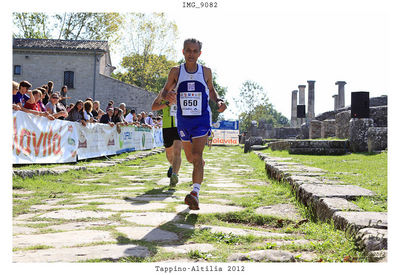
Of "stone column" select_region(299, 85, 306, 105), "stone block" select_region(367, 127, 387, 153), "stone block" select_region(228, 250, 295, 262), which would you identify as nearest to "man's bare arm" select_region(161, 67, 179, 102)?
"stone block" select_region(228, 250, 295, 262)

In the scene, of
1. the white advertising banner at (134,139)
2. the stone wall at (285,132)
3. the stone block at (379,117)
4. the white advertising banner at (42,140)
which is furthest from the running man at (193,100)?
the stone wall at (285,132)

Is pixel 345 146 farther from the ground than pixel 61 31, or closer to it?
closer to it

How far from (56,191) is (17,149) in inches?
78.3

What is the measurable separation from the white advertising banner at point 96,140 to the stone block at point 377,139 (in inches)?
287

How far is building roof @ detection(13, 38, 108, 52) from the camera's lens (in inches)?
1177

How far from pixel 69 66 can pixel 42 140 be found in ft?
82.9

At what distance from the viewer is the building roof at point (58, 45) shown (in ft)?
98.1

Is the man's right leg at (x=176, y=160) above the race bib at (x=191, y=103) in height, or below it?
below

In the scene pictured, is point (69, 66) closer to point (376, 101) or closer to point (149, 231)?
point (376, 101)

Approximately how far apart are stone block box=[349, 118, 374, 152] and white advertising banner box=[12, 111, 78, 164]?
7.53 meters

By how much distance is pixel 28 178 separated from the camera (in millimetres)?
6160

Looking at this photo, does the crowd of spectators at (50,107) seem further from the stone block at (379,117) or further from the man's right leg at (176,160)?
the stone block at (379,117)

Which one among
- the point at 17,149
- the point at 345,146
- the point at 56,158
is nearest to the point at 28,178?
the point at 17,149
